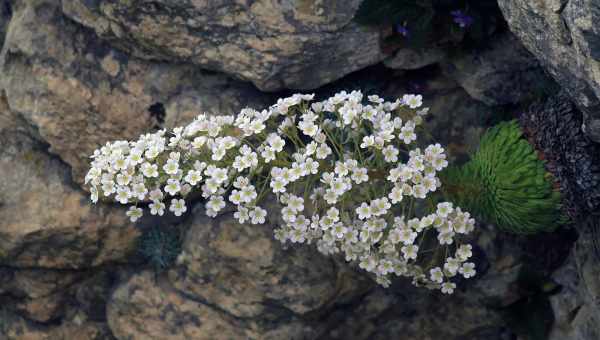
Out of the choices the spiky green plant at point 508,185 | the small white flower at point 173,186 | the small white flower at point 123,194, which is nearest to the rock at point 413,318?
the spiky green plant at point 508,185

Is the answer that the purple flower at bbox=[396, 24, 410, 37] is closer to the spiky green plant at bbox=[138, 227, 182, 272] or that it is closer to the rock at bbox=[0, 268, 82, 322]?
the spiky green plant at bbox=[138, 227, 182, 272]

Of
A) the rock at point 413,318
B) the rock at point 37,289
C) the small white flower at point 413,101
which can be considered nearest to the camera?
the small white flower at point 413,101

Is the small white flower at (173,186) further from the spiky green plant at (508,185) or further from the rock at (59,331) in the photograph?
the rock at (59,331)

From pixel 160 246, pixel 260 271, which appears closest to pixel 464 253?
pixel 260 271

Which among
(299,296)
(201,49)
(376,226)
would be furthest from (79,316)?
(376,226)

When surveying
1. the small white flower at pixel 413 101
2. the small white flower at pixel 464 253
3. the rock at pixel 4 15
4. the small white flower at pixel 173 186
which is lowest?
the small white flower at pixel 464 253

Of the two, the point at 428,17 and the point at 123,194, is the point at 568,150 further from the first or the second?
the point at 123,194

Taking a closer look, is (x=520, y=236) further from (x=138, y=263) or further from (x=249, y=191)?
(x=138, y=263)
